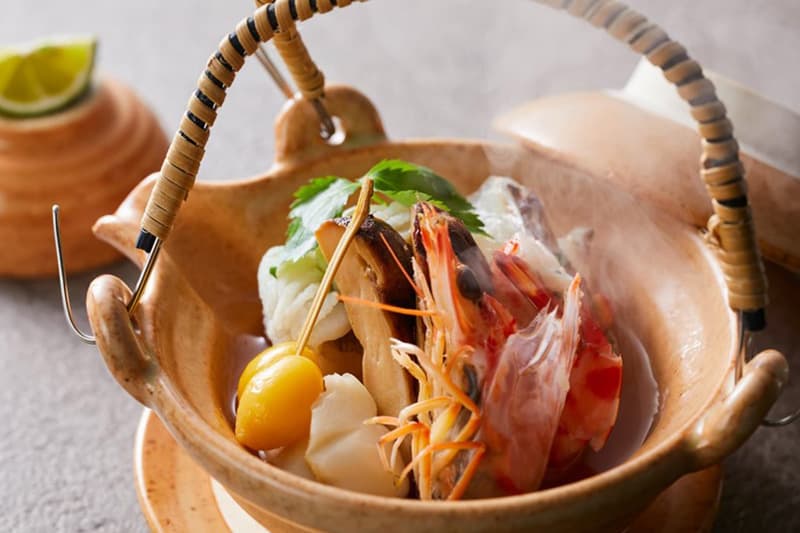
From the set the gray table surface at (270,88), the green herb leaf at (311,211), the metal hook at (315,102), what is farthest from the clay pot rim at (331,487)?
the metal hook at (315,102)

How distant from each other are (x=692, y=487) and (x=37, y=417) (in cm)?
92

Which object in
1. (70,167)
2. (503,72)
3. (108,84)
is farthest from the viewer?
(503,72)

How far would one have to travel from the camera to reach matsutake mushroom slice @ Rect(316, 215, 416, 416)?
0.96m

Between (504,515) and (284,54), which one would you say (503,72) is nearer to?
(284,54)

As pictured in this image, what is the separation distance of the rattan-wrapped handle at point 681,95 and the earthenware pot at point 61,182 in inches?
28.8

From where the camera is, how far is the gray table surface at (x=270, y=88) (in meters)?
1.25

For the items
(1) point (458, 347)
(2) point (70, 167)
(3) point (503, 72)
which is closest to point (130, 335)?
(1) point (458, 347)

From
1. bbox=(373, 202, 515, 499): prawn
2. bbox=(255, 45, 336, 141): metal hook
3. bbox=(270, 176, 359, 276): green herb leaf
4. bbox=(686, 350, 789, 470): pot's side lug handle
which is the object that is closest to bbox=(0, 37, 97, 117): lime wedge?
bbox=(255, 45, 336, 141): metal hook

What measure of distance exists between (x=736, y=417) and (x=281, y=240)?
67cm

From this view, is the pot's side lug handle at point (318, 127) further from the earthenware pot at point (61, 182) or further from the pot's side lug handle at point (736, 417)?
the pot's side lug handle at point (736, 417)

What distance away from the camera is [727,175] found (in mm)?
838

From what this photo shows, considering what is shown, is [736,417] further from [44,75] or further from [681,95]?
[44,75]

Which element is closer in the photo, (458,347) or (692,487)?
(458,347)

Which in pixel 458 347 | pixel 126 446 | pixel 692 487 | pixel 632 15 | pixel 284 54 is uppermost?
pixel 632 15
